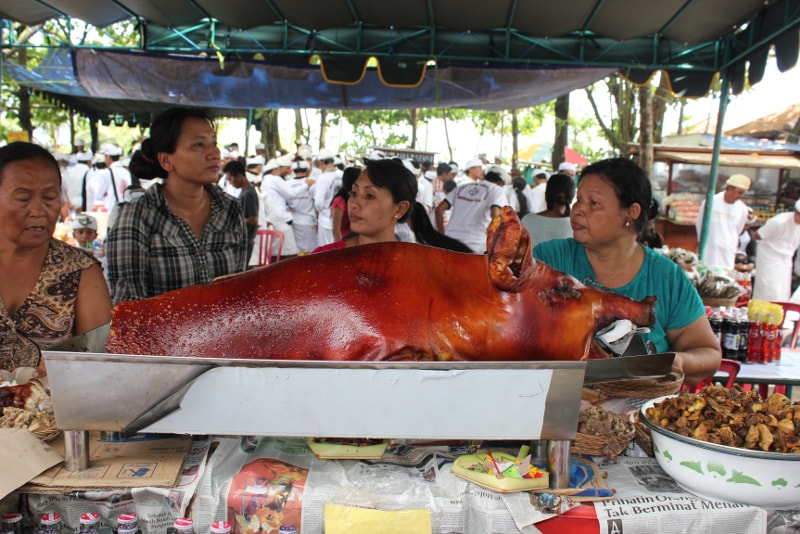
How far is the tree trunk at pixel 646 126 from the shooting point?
354 inches

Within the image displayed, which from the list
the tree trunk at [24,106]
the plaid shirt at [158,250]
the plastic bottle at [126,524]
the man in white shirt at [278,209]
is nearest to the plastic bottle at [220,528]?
the plastic bottle at [126,524]

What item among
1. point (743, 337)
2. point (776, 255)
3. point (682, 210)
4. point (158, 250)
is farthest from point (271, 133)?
point (743, 337)

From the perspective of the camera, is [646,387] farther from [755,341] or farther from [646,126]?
[646,126]

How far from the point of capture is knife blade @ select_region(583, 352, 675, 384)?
4.41ft

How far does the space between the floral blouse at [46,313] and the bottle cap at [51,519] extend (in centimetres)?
80

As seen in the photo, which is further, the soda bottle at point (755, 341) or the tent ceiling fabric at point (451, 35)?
the tent ceiling fabric at point (451, 35)

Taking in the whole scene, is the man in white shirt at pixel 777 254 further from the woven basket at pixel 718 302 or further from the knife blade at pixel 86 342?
the knife blade at pixel 86 342

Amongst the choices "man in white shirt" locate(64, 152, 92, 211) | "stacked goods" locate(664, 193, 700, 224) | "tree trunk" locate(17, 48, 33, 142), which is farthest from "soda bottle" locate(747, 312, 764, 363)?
"tree trunk" locate(17, 48, 33, 142)

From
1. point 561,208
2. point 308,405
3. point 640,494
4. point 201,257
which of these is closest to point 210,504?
point 308,405

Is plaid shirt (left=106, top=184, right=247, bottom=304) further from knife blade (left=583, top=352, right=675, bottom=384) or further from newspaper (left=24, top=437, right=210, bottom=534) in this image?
knife blade (left=583, top=352, right=675, bottom=384)

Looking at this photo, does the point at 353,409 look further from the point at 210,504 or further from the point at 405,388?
the point at 210,504

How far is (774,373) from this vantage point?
3031 millimetres

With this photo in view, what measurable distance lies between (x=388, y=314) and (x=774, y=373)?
8.59ft

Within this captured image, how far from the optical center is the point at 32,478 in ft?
4.28
